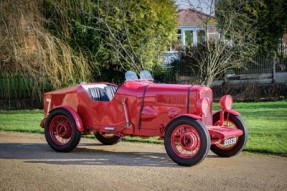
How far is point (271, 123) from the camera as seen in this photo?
12711mm

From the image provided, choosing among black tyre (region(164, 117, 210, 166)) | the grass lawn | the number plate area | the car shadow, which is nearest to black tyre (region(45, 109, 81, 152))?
the car shadow

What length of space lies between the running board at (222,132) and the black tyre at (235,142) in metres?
0.16

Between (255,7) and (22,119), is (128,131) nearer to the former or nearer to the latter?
(22,119)

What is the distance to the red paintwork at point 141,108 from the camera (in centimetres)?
820

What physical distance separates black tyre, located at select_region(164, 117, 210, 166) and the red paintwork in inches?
6.7

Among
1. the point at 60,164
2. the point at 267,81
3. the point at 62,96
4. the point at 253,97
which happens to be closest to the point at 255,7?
the point at 267,81

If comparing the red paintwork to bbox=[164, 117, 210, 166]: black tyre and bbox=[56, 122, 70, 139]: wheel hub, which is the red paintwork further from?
bbox=[56, 122, 70, 139]: wheel hub

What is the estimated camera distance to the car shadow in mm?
8180

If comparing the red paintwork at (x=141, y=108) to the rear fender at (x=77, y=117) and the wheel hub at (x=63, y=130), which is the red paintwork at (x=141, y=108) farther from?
the wheel hub at (x=63, y=130)

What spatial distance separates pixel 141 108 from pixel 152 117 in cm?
28

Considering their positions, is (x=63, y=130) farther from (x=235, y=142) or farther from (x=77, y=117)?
(x=235, y=142)

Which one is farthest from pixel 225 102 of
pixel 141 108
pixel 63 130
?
pixel 63 130

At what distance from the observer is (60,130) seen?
371 inches

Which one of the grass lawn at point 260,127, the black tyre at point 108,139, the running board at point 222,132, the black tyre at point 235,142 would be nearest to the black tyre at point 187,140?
the running board at point 222,132
